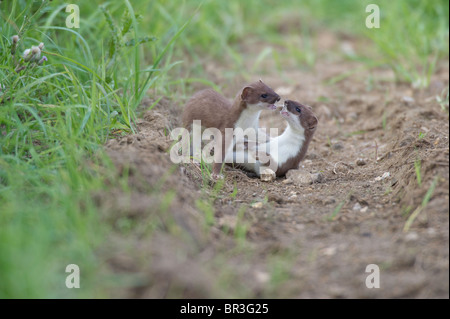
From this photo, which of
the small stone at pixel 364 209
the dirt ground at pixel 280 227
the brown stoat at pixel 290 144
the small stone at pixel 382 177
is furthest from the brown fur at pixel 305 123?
the small stone at pixel 364 209

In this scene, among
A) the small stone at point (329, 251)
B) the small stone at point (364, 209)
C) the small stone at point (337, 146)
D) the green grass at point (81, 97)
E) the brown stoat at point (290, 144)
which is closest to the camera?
the green grass at point (81, 97)

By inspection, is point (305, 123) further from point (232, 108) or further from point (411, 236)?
point (411, 236)

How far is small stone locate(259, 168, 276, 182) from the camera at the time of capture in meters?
4.85

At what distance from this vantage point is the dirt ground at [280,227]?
2.87 m

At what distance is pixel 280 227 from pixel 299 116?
1.81 m

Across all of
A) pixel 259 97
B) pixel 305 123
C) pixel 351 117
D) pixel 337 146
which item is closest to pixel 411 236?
pixel 305 123

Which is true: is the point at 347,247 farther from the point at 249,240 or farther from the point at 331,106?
the point at 331,106

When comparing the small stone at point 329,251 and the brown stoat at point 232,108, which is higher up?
the brown stoat at point 232,108

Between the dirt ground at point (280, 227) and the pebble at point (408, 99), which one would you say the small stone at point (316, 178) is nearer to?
the dirt ground at point (280, 227)

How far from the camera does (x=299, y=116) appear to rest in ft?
16.7

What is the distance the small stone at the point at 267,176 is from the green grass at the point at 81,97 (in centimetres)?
55

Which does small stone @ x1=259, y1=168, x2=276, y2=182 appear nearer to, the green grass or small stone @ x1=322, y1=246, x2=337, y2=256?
the green grass

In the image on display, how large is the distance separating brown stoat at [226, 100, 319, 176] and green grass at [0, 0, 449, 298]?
1.83ft

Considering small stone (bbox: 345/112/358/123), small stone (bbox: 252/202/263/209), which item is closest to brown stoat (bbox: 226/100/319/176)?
small stone (bbox: 252/202/263/209)
